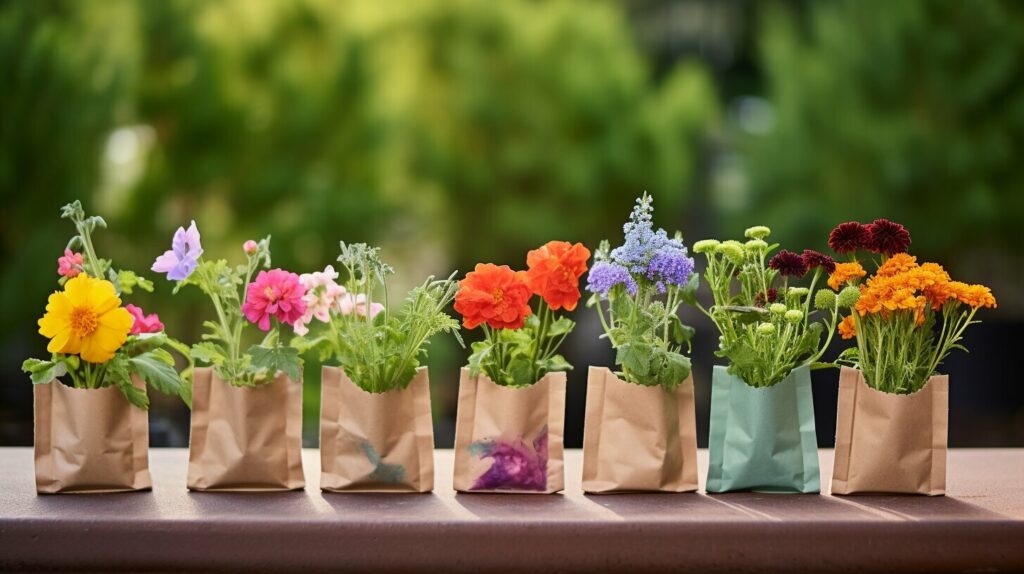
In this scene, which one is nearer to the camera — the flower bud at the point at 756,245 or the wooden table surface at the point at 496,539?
the wooden table surface at the point at 496,539

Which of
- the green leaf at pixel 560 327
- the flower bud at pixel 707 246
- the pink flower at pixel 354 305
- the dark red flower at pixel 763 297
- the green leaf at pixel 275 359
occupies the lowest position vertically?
the green leaf at pixel 275 359

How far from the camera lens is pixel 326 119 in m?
7.32

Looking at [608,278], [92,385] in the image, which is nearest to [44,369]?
[92,385]

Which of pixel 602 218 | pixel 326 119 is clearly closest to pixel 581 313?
pixel 602 218

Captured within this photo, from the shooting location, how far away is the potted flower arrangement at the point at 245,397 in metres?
1.12

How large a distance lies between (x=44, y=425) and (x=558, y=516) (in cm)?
55

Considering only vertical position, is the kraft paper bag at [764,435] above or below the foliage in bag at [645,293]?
below

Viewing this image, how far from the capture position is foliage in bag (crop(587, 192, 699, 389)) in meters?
1.11

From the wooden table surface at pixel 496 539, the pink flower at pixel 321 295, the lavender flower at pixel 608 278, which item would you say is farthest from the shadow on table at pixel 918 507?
the pink flower at pixel 321 295

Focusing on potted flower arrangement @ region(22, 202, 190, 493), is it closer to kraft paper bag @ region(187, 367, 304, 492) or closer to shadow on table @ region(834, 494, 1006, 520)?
kraft paper bag @ region(187, 367, 304, 492)

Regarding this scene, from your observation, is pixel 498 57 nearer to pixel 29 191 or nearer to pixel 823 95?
pixel 823 95

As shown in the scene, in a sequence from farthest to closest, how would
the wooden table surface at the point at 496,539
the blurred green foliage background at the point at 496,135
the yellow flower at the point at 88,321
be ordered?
1. the blurred green foliage background at the point at 496,135
2. the yellow flower at the point at 88,321
3. the wooden table surface at the point at 496,539

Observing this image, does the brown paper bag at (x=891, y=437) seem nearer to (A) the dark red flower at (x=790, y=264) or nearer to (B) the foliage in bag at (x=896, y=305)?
(B) the foliage in bag at (x=896, y=305)

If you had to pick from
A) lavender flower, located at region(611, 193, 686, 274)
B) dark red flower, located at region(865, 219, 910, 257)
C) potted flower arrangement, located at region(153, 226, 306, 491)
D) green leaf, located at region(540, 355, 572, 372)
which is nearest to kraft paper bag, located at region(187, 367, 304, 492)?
potted flower arrangement, located at region(153, 226, 306, 491)
